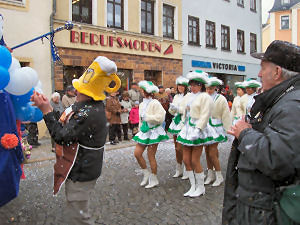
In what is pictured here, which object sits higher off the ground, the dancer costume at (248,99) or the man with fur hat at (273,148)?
the dancer costume at (248,99)

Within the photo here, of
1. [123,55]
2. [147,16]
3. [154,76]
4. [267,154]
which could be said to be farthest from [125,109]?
[267,154]

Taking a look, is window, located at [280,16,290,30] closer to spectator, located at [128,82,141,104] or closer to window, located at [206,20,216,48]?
window, located at [206,20,216,48]

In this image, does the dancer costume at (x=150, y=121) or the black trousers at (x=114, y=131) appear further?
the black trousers at (x=114, y=131)

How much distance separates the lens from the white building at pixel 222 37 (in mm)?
17750

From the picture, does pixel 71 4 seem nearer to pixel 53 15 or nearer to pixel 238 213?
pixel 53 15

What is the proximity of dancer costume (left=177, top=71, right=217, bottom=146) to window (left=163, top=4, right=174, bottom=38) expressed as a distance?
11564 millimetres

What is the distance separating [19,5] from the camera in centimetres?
1059

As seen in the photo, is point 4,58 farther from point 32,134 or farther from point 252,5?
point 252,5

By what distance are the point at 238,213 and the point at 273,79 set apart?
0.87 meters

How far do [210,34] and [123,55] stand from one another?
7.74 metres

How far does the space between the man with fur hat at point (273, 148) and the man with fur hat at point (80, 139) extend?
1.40 metres

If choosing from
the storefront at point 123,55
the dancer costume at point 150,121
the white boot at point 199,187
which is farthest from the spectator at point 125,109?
the white boot at point 199,187

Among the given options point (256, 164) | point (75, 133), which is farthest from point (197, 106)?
point (256, 164)

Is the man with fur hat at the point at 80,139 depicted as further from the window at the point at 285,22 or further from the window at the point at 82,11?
the window at the point at 285,22
